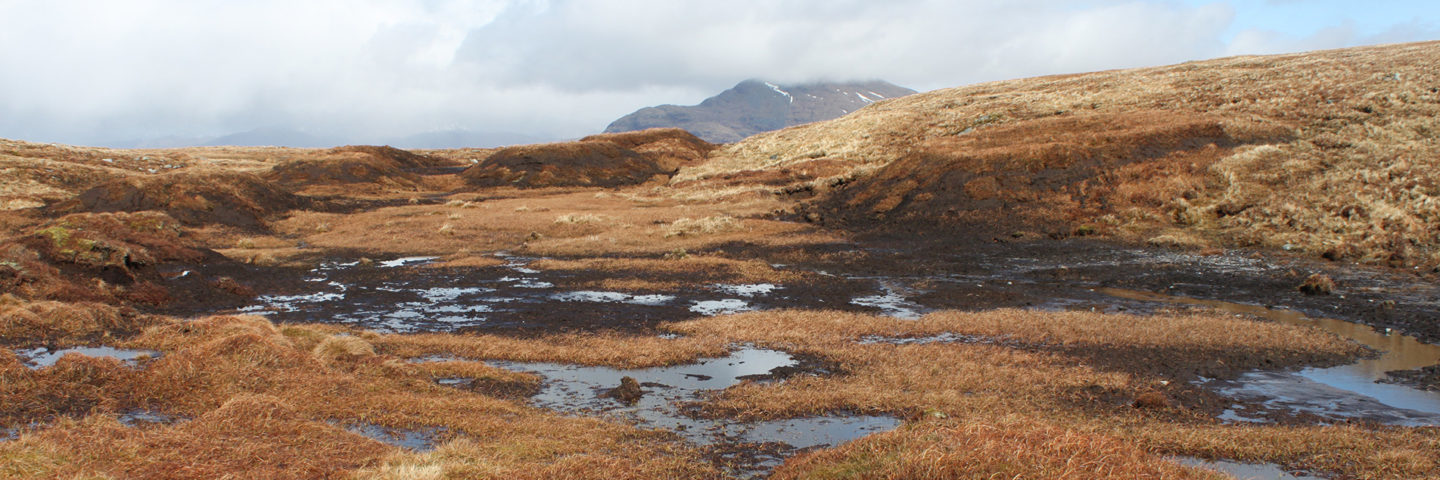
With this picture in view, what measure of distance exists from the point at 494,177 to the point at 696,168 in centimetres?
1687

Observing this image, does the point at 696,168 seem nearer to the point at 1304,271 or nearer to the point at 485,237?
the point at 485,237

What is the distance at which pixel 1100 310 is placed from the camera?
1667 centimetres

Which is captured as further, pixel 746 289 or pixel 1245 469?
pixel 746 289

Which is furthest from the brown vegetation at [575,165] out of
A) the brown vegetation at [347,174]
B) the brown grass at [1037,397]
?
the brown grass at [1037,397]

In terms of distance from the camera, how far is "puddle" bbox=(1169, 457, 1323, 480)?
770 cm

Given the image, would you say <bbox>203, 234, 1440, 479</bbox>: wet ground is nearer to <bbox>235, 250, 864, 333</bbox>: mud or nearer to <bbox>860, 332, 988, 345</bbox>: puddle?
<bbox>235, 250, 864, 333</bbox>: mud

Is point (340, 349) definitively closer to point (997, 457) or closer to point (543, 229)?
point (997, 457)

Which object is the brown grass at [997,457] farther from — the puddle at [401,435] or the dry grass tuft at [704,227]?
the dry grass tuft at [704,227]

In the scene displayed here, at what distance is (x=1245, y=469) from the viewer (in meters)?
7.93

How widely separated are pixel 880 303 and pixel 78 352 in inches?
590

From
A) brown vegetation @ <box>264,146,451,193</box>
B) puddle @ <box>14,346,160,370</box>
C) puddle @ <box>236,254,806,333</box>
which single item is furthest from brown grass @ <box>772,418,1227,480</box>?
brown vegetation @ <box>264,146,451,193</box>

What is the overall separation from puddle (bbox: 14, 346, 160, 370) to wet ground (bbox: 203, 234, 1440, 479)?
13.0 ft

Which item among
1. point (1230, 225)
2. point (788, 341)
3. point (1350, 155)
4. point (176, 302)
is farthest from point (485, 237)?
point (1350, 155)

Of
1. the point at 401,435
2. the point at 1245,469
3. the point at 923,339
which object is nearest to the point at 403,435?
the point at 401,435
